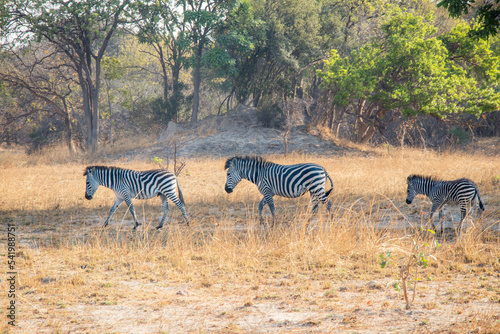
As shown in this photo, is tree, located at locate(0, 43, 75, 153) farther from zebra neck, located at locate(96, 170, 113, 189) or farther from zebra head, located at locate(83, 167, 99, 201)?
zebra neck, located at locate(96, 170, 113, 189)

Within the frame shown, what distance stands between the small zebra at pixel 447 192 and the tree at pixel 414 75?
12.4 metres

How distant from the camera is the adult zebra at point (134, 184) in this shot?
8477 millimetres

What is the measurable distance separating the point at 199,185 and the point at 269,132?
13.7 meters

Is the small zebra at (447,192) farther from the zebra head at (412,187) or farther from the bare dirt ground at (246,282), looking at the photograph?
the bare dirt ground at (246,282)

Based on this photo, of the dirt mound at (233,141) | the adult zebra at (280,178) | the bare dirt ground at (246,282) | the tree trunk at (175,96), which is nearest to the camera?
the bare dirt ground at (246,282)

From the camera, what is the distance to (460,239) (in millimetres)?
6516

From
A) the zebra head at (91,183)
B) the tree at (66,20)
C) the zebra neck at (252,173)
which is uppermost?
the tree at (66,20)

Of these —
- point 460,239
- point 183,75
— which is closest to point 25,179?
point 460,239

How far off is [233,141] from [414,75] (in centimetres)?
1118

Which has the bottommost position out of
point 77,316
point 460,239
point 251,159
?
point 77,316

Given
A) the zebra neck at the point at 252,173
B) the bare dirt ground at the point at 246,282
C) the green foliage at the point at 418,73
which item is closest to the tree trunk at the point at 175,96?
the green foliage at the point at 418,73

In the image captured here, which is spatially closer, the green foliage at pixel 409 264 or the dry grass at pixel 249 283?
the dry grass at pixel 249 283

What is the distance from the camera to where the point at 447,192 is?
7.80 meters

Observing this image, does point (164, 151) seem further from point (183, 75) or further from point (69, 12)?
point (183, 75)
